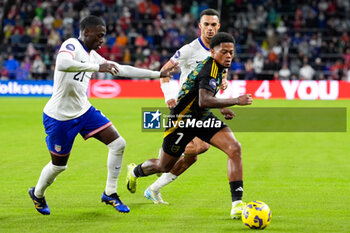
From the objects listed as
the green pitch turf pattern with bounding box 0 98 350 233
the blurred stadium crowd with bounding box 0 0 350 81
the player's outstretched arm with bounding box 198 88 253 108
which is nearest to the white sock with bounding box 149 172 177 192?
the green pitch turf pattern with bounding box 0 98 350 233

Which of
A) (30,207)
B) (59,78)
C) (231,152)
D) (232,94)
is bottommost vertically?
(232,94)

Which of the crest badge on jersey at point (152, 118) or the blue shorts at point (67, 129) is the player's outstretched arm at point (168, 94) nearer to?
the blue shorts at point (67, 129)

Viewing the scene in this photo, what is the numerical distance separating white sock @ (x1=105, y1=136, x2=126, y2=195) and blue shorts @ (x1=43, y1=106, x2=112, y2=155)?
29 centimetres

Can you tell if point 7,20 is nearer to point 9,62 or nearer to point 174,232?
point 9,62

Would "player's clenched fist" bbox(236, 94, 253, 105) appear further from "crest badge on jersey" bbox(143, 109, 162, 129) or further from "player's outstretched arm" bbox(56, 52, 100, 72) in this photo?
"crest badge on jersey" bbox(143, 109, 162, 129)

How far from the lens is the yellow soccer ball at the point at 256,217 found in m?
6.97

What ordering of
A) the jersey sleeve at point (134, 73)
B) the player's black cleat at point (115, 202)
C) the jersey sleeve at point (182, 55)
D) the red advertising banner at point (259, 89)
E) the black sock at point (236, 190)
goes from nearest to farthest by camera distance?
the black sock at point (236, 190)
the jersey sleeve at point (134, 73)
the player's black cleat at point (115, 202)
the jersey sleeve at point (182, 55)
the red advertising banner at point (259, 89)

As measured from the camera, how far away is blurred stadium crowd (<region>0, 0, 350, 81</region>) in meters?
32.6

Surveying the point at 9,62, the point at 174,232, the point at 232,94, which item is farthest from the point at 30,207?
the point at 9,62

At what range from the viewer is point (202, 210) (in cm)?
813

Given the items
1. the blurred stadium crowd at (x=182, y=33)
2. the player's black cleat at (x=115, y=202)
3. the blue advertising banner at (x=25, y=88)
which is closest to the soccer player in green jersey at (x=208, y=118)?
the player's black cleat at (x=115, y=202)

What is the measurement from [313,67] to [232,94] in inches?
205

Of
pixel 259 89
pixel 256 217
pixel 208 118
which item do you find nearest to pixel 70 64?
pixel 208 118

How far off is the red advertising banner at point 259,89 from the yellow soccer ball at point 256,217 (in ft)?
75.5
